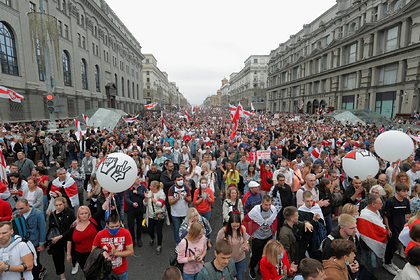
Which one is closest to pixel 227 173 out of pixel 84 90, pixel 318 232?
pixel 318 232

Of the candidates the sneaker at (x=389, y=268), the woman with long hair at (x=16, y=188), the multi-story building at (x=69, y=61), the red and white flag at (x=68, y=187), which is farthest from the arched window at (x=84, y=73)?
the sneaker at (x=389, y=268)

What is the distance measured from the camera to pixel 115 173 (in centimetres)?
404

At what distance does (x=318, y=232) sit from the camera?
4.09m

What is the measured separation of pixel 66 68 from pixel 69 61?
1.37 m

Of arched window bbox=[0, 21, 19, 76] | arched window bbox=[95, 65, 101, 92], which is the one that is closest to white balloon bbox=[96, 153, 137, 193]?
arched window bbox=[0, 21, 19, 76]

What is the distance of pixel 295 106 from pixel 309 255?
56.6m

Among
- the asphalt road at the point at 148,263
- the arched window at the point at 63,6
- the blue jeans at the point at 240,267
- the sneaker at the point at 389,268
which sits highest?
the arched window at the point at 63,6

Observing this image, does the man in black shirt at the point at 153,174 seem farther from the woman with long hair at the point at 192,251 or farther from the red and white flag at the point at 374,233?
the red and white flag at the point at 374,233

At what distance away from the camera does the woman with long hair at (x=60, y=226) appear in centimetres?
422

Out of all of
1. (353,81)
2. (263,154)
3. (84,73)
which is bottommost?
(263,154)

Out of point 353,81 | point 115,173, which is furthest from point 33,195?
point 353,81

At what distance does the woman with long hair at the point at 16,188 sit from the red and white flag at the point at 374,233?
7543 mm

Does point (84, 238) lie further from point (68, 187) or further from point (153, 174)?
point (153, 174)

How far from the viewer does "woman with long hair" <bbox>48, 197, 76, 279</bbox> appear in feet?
13.9
